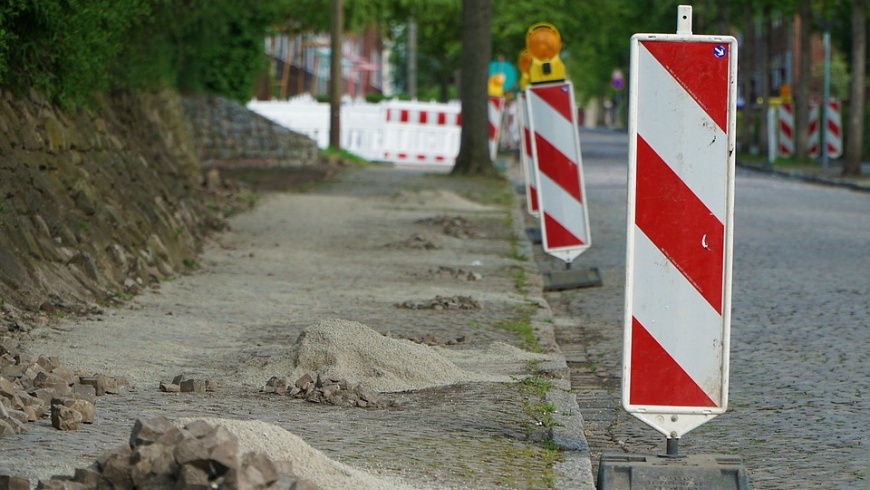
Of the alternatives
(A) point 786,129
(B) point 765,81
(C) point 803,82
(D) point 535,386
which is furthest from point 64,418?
(B) point 765,81

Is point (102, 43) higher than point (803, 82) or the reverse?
higher

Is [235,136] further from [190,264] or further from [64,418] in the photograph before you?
[64,418]

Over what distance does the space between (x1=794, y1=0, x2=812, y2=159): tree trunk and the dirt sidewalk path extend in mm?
Result: 22994

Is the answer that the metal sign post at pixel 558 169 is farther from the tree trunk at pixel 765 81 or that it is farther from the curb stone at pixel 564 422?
the tree trunk at pixel 765 81

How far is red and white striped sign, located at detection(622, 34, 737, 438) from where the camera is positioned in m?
5.11

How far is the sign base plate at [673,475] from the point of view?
5.01 meters

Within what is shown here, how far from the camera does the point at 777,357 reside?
833 cm

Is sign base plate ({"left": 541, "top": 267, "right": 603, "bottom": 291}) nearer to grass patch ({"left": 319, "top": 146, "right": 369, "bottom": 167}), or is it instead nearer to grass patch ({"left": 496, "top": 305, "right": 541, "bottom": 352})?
grass patch ({"left": 496, "top": 305, "right": 541, "bottom": 352})

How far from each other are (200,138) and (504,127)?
1862cm

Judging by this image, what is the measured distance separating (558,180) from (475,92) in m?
15.4

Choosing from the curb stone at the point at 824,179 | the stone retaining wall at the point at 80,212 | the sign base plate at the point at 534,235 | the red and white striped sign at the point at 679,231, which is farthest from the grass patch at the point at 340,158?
the red and white striped sign at the point at 679,231

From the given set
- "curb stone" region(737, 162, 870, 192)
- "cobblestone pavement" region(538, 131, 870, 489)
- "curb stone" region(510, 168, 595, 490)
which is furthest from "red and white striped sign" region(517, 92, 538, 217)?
"curb stone" region(737, 162, 870, 192)

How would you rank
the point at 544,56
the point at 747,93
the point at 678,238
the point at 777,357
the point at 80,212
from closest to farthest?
the point at 678,238, the point at 777,357, the point at 80,212, the point at 544,56, the point at 747,93

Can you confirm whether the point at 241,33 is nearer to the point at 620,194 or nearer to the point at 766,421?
the point at 620,194
